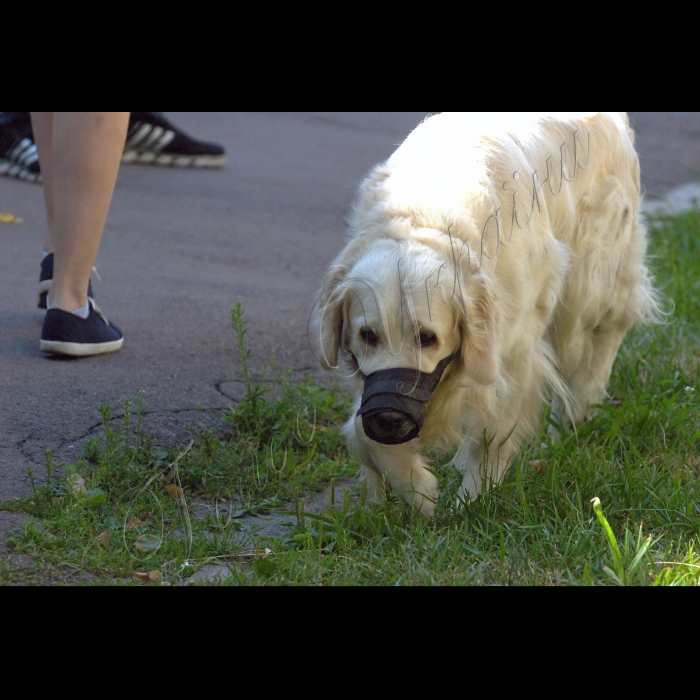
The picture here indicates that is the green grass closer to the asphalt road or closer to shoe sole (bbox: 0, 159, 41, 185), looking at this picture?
the asphalt road

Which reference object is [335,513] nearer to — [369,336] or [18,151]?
[369,336]

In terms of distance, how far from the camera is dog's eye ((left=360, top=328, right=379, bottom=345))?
8.55ft

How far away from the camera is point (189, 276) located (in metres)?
5.11

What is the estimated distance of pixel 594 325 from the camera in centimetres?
372

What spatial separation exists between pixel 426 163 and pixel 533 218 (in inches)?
15.6

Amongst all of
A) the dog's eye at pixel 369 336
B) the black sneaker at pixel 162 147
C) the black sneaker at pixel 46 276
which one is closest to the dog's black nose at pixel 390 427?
the dog's eye at pixel 369 336

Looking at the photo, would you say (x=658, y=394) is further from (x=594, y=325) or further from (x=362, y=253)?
(x=362, y=253)

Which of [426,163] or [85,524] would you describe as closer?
[85,524]

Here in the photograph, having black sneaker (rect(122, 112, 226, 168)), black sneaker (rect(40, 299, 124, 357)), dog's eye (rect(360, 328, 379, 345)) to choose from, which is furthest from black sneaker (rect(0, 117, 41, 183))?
dog's eye (rect(360, 328, 379, 345))

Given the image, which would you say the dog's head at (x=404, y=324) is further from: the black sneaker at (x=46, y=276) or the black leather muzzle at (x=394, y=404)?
the black sneaker at (x=46, y=276)

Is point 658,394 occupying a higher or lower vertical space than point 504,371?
lower

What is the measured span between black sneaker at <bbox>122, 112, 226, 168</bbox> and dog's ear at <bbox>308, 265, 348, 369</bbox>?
15.5 feet

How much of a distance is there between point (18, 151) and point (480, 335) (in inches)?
189
